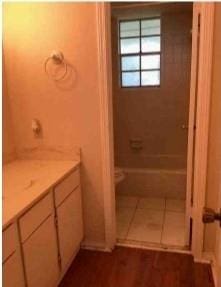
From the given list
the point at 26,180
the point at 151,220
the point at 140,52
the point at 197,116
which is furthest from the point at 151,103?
the point at 26,180

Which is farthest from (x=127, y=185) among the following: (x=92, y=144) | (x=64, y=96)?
(x=64, y=96)

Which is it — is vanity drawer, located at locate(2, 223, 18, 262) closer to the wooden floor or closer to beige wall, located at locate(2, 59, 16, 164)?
the wooden floor

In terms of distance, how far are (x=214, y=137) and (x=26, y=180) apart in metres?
1.40

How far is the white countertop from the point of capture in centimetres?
145

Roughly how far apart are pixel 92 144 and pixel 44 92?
1.94 ft

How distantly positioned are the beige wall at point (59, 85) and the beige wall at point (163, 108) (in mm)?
1658

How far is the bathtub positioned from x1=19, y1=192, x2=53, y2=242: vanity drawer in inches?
69.0

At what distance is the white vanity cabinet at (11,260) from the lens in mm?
1295

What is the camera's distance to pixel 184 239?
2.43 m

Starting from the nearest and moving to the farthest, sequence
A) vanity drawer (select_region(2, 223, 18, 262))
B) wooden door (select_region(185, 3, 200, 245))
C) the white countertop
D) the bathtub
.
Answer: vanity drawer (select_region(2, 223, 18, 262)) < the white countertop < wooden door (select_region(185, 3, 200, 245)) < the bathtub

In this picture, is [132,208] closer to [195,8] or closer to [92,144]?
[92,144]

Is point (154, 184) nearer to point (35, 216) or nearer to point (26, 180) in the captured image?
point (26, 180)

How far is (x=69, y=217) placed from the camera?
2.05 meters

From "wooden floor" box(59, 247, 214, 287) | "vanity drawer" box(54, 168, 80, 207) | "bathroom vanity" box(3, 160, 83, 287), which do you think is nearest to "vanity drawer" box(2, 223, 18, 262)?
"bathroom vanity" box(3, 160, 83, 287)
